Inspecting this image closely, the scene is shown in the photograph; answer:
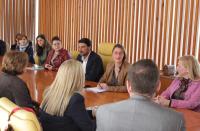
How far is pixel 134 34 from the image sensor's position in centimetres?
648

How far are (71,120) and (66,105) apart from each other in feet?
0.39

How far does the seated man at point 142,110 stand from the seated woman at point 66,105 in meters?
0.73

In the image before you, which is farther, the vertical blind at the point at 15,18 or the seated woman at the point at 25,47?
the vertical blind at the point at 15,18

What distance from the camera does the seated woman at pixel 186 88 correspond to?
3.34m

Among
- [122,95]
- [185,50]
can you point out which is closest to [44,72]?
[122,95]

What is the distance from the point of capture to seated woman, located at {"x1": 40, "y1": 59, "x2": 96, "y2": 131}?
2.55 meters

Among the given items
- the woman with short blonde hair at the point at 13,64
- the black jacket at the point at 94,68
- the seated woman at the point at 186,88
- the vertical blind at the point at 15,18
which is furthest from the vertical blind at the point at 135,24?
the woman with short blonde hair at the point at 13,64

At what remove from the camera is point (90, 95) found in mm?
3760

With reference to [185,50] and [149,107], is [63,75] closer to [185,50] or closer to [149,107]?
[149,107]

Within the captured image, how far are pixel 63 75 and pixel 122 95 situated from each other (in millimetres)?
1353

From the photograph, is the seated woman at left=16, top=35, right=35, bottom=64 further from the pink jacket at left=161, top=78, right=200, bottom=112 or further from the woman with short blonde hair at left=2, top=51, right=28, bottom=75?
the pink jacket at left=161, top=78, right=200, bottom=112

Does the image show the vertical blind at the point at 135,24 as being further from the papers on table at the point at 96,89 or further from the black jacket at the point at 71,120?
the black jacket at the point at 71,120

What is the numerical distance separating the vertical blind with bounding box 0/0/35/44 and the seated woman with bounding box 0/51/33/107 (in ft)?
18.3

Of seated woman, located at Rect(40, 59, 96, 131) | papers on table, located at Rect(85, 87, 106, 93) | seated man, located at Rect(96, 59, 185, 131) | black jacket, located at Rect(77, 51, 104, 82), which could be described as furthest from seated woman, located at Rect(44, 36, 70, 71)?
seated man, located at Rect(96, 59, 185, 131)
